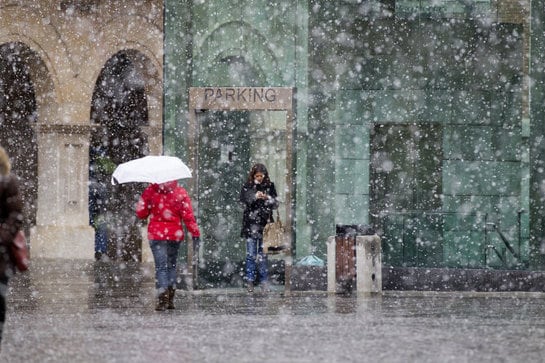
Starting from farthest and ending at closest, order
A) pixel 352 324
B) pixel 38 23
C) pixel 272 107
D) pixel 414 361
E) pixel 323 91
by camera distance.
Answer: pixel 38 23, pixel 323 91, pixel 272 107, pixel 352 324, pixel 414 361

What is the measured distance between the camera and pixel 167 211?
1571 centimetres

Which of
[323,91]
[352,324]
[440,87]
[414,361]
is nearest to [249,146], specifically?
[323,91]

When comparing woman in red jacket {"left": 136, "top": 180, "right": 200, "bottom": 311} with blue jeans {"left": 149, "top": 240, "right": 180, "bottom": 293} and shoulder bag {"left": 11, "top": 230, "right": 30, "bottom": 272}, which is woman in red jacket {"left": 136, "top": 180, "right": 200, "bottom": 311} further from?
shoulder bag {"left": 11, "top": 230, "right": 30, "bottom": 272}

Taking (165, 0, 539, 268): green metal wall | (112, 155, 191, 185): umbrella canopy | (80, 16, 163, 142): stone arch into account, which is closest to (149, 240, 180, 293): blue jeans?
(112, 155, 191, 185): umbrella canopy

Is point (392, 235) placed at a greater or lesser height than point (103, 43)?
lesser

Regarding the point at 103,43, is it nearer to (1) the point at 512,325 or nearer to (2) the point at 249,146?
(2) the point at 249,146

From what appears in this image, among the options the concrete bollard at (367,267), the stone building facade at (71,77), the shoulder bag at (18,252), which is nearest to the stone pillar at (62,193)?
the stone building facade at (71,77)

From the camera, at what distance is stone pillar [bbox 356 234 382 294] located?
18.6 meters

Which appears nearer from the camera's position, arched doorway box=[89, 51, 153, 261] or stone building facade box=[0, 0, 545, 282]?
stone building facade box=[0, 0, 545, 282]

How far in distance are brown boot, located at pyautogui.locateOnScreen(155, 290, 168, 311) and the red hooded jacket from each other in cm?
62

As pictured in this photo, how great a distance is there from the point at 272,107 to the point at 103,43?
12227 millimetres

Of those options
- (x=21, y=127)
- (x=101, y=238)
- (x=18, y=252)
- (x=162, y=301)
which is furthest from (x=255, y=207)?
(x=21, y=127)

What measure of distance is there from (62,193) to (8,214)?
20.4 meters

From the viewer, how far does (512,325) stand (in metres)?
13.2
